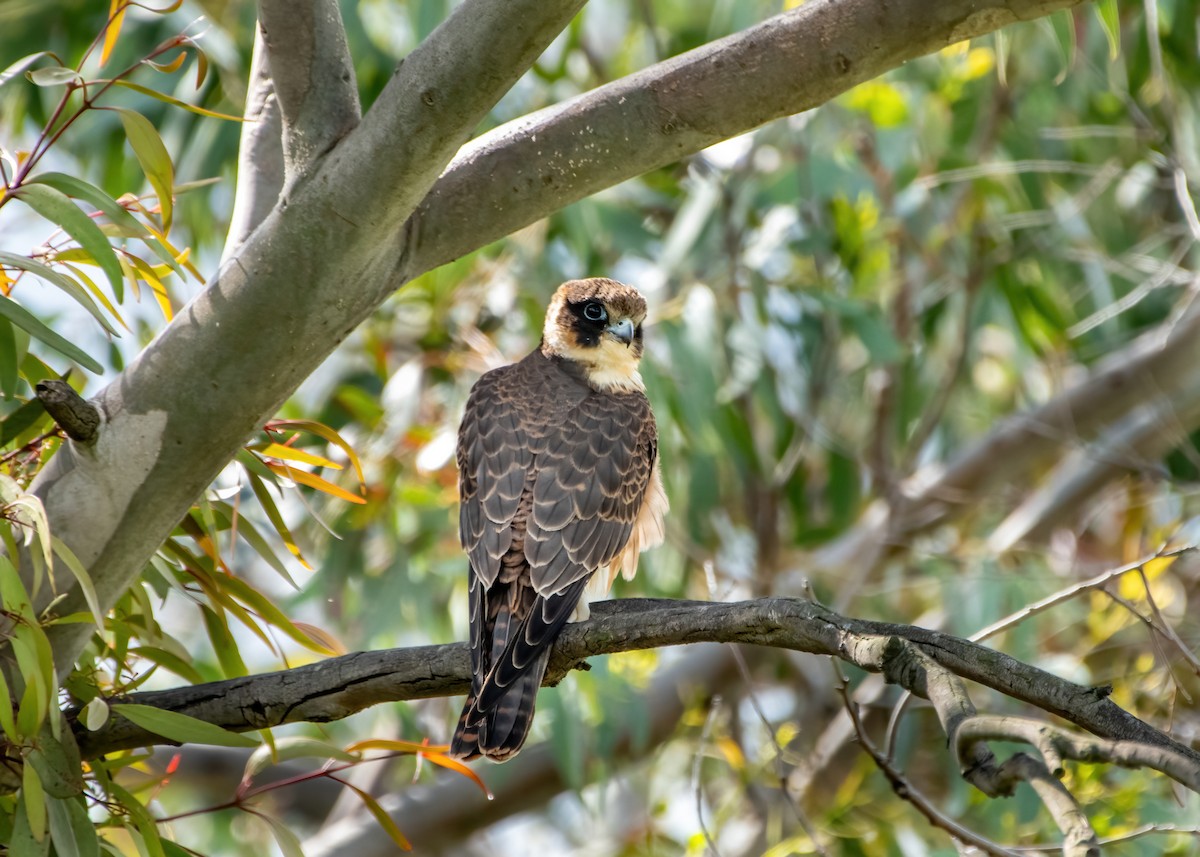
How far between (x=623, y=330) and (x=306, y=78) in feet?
6.29

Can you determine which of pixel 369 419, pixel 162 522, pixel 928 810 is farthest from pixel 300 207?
pixel 369 419

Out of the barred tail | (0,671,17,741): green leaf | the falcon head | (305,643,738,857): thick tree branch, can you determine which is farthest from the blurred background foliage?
(0,671,17,741): green leaf

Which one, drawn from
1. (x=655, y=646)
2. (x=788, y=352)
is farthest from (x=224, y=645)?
(x=788, y=352)

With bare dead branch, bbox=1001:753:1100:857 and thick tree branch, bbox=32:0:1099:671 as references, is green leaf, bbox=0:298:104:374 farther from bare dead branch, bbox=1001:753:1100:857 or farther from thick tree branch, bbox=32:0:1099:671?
bare dead branch, bbox=1001:753:1100:857

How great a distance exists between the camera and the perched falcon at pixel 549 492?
9.86ft

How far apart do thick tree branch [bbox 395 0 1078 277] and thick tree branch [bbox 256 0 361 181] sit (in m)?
0.24

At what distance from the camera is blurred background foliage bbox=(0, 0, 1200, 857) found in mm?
5391

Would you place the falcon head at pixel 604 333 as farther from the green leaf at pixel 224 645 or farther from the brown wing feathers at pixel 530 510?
the green leaf at pixel 224 645

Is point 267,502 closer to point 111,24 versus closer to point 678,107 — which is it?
point 111,24

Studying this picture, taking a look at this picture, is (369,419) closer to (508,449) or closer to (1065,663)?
(508,449)

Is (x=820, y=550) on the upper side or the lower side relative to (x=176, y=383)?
upper

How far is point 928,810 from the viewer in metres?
2.30

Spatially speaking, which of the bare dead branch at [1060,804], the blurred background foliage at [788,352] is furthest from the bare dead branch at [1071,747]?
the blurred background foliage at [788,352]

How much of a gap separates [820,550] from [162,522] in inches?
193
